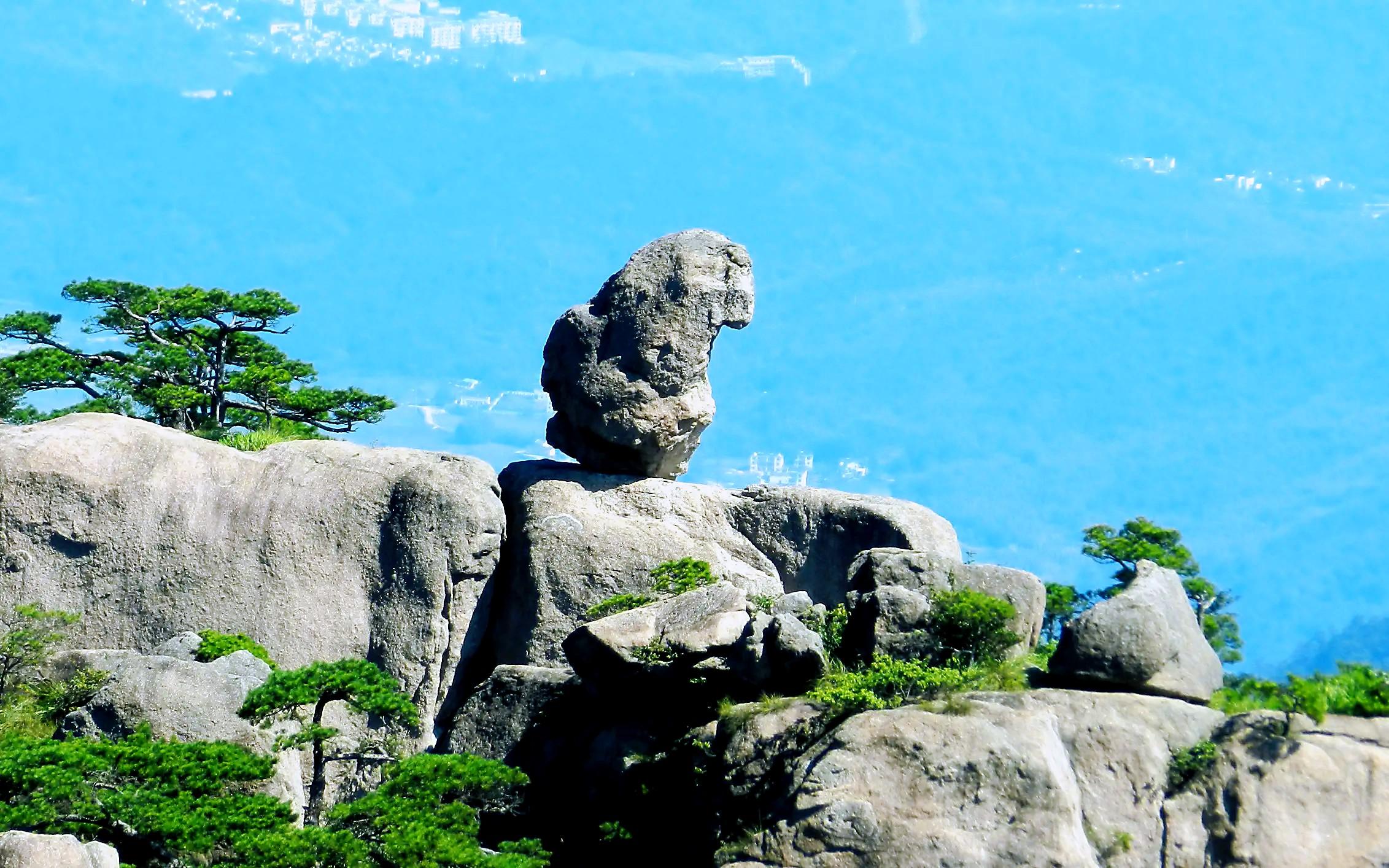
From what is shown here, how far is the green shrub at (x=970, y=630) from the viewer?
20.9m

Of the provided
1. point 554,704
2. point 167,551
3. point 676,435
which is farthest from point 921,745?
point 167,551

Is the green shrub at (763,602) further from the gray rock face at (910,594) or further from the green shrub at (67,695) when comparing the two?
the green shrub at (67,695)

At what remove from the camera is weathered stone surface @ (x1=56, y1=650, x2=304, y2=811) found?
70.6 ft

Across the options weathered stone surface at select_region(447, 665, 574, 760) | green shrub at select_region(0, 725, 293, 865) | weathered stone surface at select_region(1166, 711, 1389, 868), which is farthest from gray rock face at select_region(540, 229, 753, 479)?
weathered stone surface at select_region(1166, 711, 1389, 868)

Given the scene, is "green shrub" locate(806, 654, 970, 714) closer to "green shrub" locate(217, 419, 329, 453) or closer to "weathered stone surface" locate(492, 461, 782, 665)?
"weathered stone surface" locate(492, 461, 782, 665)

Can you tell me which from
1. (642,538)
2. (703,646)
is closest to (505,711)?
(703,646)

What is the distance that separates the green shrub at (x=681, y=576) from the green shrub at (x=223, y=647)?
4717mm

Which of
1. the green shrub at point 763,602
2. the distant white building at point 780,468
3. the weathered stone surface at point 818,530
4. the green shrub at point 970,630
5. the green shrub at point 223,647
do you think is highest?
the distant white building at point 780,468

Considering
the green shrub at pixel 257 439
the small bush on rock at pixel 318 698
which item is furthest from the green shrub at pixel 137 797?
the green shrub at pixel 257 439

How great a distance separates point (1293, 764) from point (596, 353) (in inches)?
432

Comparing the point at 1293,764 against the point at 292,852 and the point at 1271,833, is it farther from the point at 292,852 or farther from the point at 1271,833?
the point at 292,852

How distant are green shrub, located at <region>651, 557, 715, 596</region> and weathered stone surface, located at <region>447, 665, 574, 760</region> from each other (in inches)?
63.2

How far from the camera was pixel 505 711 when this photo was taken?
75.2 ft

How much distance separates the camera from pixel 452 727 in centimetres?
2309
